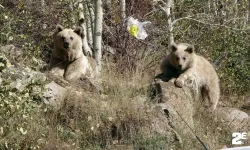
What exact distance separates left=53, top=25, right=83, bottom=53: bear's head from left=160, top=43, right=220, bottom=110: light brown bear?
1.70 metres

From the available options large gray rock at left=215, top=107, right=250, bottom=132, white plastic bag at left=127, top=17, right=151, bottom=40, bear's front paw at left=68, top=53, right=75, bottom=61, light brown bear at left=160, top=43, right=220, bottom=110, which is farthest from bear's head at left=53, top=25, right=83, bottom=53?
large gray rock at left=215, top=107, right=250, bottom=132

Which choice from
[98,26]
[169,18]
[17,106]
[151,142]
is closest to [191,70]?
[98,26]

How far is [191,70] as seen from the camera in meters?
10.1

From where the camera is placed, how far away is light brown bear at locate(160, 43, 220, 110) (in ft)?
33.0

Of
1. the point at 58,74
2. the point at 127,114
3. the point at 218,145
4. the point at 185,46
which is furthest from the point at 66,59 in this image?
the point at 218,145

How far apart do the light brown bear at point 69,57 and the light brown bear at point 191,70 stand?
57.2 inches

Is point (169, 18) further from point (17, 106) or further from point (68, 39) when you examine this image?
point (17, 106)

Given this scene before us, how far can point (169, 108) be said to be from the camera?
26.9 ft

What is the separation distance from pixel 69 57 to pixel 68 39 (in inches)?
13.3

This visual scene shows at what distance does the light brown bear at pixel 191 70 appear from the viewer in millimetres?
10055

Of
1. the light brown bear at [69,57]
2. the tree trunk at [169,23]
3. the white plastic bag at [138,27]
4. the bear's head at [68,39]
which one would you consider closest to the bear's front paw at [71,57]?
the light brown bear at [69,57]

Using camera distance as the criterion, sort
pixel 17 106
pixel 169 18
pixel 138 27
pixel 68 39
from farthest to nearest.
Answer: pixel 169 18 < pixel 138 27 < pixel 68 39 < pixel 17 106

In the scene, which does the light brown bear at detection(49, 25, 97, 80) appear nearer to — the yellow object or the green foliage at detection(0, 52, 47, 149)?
the yellow object

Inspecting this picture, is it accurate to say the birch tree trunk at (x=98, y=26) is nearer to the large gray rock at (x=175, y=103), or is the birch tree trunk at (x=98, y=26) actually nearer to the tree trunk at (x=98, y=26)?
the tree trunk at (x=98, y=26)
